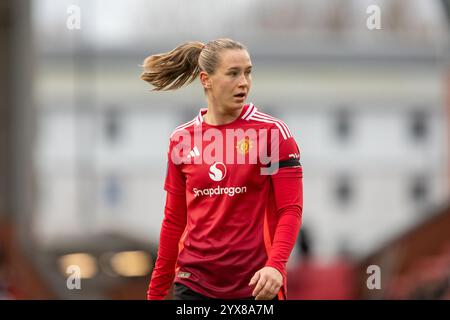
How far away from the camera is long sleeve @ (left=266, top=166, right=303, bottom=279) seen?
3.06 meters

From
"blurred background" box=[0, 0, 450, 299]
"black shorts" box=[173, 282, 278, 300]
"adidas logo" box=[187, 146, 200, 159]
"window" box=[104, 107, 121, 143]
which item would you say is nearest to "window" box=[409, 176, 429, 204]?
"blurred background" box=[0, 0, 450, 299]

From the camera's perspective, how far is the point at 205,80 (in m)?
3.08

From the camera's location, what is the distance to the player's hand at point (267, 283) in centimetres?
298

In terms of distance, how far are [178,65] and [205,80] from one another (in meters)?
0.16

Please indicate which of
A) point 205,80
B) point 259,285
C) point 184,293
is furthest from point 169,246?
point 205,80

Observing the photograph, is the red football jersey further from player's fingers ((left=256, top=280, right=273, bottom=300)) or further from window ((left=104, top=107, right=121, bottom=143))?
window ((left=104, top=107, right=121, bottom=143))

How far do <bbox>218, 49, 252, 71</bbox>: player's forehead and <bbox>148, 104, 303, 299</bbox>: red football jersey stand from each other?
14cm

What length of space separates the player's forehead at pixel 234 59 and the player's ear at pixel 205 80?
0.04m

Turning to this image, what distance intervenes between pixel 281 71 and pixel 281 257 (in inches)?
3803

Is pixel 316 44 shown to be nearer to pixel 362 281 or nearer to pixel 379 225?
pixel 379 225

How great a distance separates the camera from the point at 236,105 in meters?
3.03

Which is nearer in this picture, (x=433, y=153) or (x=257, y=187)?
(x=257, y=187)

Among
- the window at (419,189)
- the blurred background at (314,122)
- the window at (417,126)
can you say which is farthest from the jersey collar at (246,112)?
the window at (417,126)
